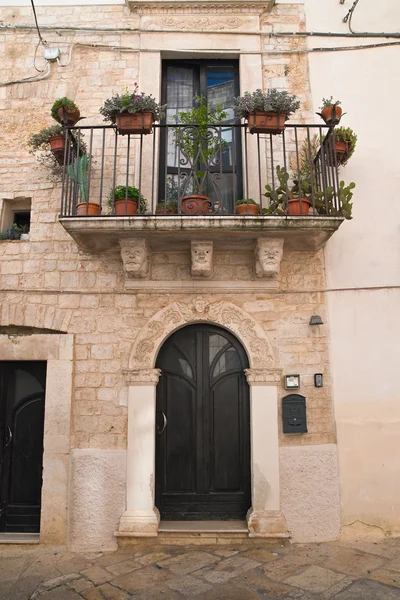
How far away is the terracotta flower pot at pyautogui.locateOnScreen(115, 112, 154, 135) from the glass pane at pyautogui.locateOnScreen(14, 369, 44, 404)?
2.88 m

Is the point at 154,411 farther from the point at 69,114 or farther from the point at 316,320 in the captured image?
the point at 69,114

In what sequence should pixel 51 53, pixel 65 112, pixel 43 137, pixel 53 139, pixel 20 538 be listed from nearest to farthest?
pixel 20 538 < pixel 65 112 < pixel 53 139 < pixel 43 137 < pixel 51 53

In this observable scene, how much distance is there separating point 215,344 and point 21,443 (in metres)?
2.39

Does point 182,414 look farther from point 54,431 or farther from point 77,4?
point 77,4

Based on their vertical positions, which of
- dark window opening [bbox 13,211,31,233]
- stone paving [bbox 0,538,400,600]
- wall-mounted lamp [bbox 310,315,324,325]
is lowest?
stone paving [bbox 0,538,400,600]

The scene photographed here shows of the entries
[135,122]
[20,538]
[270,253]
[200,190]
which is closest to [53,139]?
[135,122]

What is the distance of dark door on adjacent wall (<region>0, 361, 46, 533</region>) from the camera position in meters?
4.76

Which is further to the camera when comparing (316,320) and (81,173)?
(81,173)

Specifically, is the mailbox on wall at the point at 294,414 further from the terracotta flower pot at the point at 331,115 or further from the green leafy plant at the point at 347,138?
the terracotta flower pot at the point at 331,115

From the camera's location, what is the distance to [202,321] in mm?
4906

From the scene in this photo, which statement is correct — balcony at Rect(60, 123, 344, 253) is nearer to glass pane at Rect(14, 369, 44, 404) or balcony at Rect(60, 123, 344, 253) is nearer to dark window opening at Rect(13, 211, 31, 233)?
dark window opening at Rect(13, 211, 31, 233)

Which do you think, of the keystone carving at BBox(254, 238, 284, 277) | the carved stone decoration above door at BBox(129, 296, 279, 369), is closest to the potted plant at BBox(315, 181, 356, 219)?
the keystone carving at BBox(254, 238, 284, 277)

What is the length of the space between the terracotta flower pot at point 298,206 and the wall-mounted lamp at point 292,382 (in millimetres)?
1725

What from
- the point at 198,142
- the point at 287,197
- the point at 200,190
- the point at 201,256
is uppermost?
the point at 198,142
